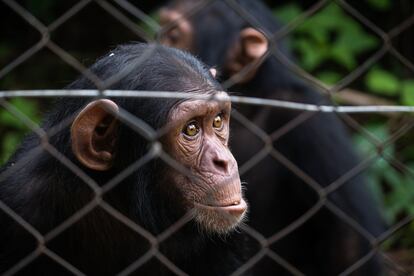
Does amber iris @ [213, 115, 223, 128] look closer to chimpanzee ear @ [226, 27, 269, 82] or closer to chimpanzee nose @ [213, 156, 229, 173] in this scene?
chimpanzee nose @ [213, 156, 229, 173]

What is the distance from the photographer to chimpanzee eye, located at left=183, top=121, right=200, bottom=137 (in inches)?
113

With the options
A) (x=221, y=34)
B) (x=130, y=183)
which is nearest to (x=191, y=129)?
(x=130, y=183)

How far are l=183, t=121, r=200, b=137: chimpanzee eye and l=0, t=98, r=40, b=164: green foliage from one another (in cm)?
278

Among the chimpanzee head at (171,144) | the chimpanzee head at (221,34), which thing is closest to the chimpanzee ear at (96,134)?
the chimpanzee head at (171,144)

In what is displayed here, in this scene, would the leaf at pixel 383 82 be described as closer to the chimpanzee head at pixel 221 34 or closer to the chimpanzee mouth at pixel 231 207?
the chimpanzee head at pixel 221 34

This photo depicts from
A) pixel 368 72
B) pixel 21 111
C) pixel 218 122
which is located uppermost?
pixel 368 72

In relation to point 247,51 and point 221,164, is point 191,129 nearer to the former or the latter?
point 221,164

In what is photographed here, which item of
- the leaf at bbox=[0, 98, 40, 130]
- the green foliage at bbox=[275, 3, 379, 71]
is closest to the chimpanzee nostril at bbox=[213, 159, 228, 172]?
the leaf at bbox=[0, 98, 40, 130]

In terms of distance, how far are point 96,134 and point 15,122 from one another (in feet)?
10.2

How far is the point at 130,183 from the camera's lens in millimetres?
2934

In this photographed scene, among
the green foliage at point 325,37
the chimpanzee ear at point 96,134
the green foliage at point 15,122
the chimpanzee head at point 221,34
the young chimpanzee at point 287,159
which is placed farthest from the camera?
the green foliage at point 325,37

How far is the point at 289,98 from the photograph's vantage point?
4961mm

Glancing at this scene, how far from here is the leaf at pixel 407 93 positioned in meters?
5.78

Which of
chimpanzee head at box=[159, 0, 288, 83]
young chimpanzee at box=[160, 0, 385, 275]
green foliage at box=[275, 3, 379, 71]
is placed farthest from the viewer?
green foliage at box=[275, 3, 379, 71]
